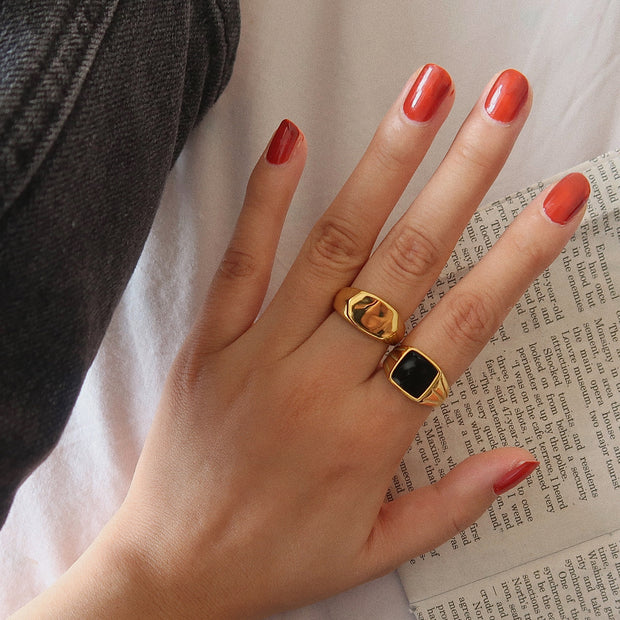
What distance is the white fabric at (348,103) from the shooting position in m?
0.60

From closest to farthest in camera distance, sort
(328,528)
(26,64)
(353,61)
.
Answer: (26,64) → (328,528) → (353,61)

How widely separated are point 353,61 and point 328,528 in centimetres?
46

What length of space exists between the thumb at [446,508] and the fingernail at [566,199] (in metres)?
0.21

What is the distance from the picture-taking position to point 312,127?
0.61 meters

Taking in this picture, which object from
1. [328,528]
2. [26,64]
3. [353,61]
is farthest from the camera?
[353,61]

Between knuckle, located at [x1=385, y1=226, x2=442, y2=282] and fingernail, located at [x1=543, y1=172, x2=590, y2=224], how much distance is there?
0.10m

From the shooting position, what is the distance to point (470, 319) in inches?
19.8

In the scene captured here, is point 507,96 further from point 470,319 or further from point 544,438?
point 544,438

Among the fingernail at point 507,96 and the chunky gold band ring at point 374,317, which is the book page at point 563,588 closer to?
the chunky gold band ring at point 374,317

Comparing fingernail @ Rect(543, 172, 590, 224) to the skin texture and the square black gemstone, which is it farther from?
the square black gemstone

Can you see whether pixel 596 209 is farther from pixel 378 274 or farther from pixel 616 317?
pixel 378 274

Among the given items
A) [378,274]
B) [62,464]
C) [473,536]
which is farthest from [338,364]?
[62,464]

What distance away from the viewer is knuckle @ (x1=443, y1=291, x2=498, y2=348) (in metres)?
0.50

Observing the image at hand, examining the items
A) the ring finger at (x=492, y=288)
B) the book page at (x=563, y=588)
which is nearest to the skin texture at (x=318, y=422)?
the ring finger at (x=492, y=288)
